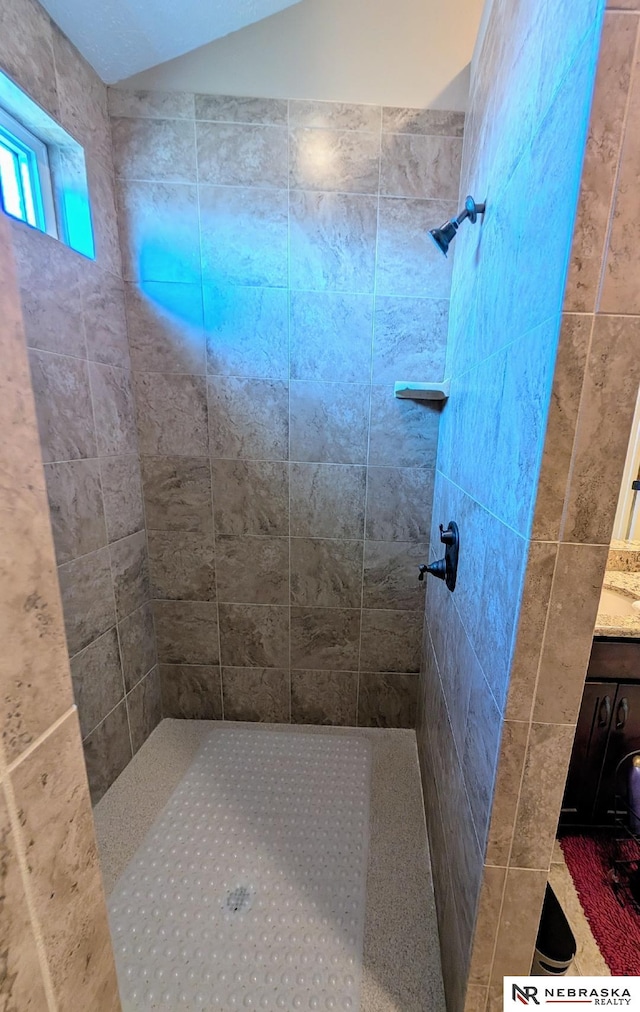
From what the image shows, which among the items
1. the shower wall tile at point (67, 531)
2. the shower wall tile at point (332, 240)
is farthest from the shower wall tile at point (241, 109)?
the shower wall tile at point (67, 531)

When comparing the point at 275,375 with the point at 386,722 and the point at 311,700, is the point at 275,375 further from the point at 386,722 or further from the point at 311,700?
the point at 386,722

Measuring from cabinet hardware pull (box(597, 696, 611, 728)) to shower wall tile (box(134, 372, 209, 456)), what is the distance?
1729 mm

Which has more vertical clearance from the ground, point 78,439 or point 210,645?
point 78,439

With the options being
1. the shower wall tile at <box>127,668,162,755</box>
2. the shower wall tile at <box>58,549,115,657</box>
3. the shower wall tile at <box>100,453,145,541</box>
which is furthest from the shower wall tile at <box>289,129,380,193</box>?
the shower wall tile at <box>127,668,162,755</box>

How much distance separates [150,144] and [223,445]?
113cm

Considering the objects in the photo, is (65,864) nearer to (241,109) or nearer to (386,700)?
(386,700)

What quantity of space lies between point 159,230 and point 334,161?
0.71 meters

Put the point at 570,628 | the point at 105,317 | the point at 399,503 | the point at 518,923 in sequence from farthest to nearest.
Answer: the point at 399,503 < the point at 105,317 < the point at 518,923 < the point at 570,628

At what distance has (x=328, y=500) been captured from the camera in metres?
1.71

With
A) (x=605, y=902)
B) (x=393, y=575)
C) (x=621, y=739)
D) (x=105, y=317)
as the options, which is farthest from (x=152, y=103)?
(x=605, y=902)

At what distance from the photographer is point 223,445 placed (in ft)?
5.51

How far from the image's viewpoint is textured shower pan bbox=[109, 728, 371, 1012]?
3.35 feet

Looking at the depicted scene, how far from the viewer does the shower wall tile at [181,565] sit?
5.83 feet

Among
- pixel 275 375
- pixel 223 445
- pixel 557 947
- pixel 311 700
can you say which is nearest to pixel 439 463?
pixel 275 375
